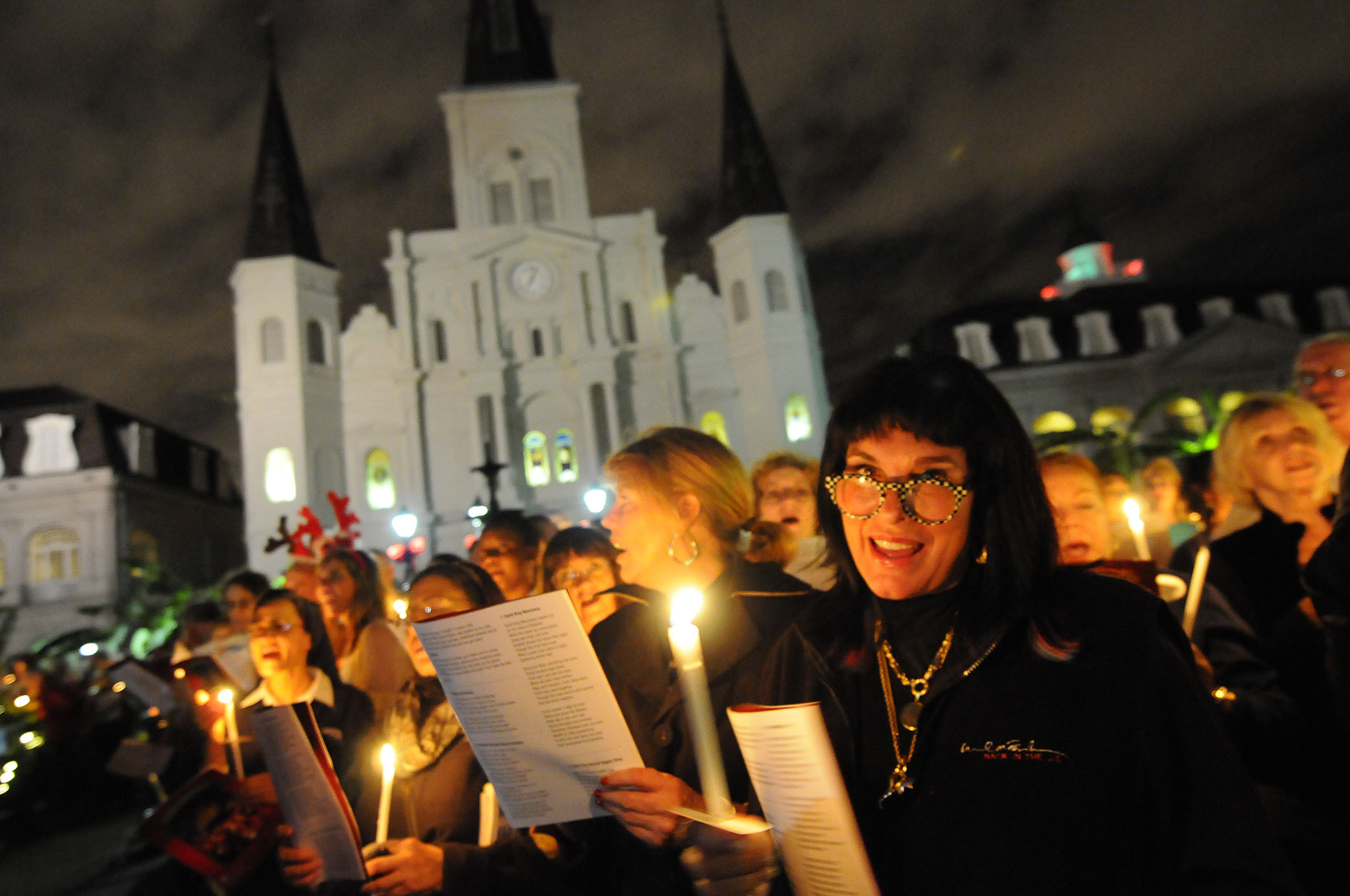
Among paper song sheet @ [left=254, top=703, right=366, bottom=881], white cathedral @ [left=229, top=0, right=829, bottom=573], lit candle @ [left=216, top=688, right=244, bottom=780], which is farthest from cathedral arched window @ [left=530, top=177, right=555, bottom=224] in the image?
paper song sheet @ [left=254, top=703, right=366, bottom=881]

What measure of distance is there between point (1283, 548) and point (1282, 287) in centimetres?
4305

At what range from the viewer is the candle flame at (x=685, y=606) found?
151 centimetres

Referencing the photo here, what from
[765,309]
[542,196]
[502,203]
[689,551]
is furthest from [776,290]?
[689,551]

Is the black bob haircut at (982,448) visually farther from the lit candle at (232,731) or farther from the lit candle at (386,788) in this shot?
the lit candle at (232,731)

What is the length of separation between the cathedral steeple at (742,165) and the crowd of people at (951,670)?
3281 cm

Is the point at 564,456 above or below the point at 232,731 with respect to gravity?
above

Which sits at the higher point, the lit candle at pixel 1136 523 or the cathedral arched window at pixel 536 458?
the cathedral arched window at pixel 536 458

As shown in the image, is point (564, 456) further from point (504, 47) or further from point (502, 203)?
point (504, 47)

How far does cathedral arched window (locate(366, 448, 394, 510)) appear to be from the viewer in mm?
33219

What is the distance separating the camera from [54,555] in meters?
32.2

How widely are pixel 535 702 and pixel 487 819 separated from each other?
105 centimetres

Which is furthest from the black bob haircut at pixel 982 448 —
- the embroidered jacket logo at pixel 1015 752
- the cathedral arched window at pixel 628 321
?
the cathedral arched window at pixel 628 321

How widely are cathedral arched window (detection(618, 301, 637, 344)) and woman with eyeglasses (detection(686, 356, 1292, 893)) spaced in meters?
33.6

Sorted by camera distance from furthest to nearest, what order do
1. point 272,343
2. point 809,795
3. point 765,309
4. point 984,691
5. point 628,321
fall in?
1. point 628,321
2. point 765,309
3. point 272,343
4. point 984,691
5. point 809,795
